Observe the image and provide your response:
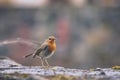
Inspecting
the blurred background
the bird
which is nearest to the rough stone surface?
the bird

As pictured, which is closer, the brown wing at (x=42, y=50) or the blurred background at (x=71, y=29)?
the brown wing at (x=42, y=50)

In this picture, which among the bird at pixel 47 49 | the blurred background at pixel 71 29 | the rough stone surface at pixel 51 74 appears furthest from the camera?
the blurred background at pixel 71 29

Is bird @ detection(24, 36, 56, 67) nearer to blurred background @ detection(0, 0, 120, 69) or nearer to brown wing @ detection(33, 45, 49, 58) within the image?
brown wing @ detection(33, 45, 49, 58)

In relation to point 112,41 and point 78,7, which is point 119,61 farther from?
point 78,7

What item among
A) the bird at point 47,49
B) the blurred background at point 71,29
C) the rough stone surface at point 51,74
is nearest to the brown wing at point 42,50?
the bird at point 47,49

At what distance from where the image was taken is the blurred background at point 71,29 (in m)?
21.3

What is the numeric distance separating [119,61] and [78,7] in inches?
124

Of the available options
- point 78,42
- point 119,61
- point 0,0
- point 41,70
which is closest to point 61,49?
point 78,42

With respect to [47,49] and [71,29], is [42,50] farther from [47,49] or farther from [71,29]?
[71,29]

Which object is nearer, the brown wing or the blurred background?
the brown wing

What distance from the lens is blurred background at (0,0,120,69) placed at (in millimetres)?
21312

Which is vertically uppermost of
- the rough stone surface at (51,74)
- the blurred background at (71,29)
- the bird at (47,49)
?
the blurred background at (71,29)

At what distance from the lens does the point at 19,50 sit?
68.7ft

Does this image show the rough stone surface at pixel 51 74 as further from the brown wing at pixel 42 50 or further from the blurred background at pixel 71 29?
the blurred background at pixel 71 29
